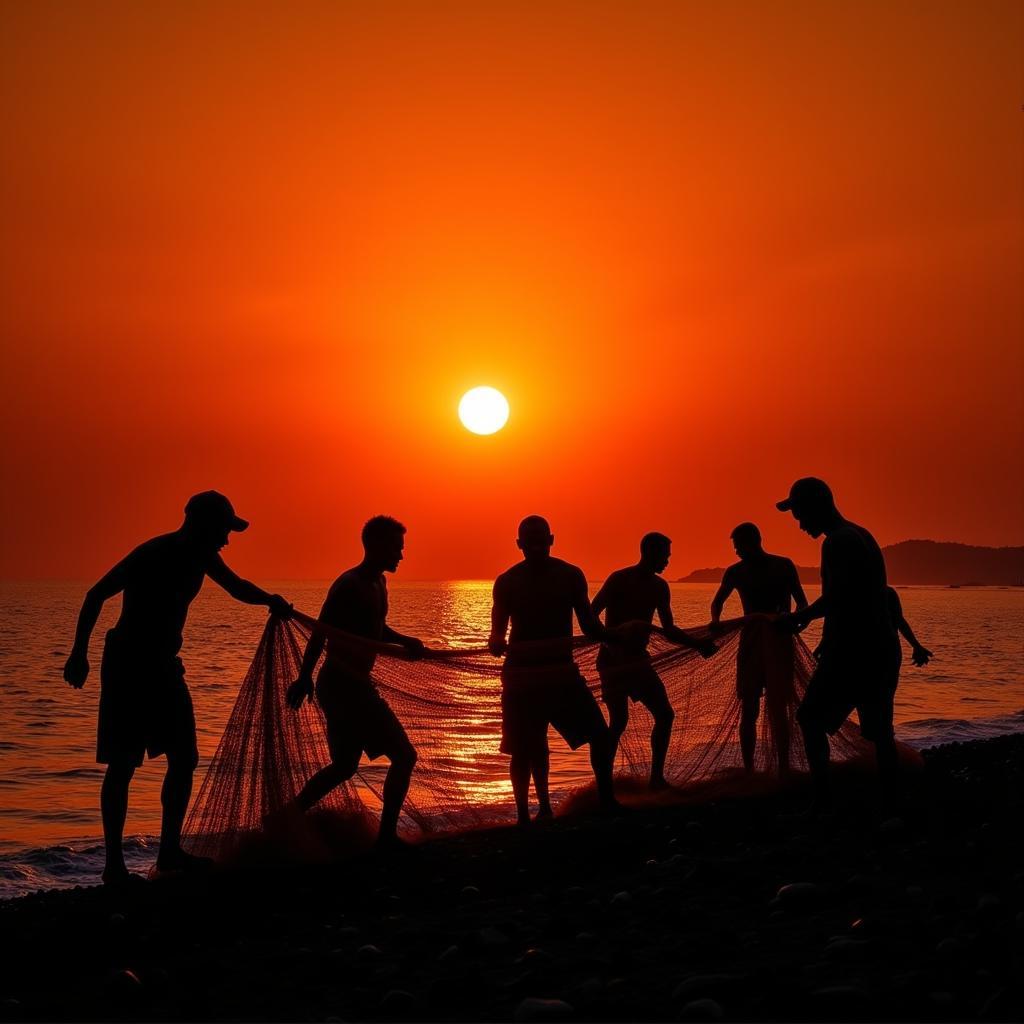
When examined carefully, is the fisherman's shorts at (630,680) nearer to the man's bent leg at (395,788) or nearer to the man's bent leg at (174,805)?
the man's bent leg at (395,788)

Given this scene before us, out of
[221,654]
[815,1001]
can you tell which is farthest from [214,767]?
[221,654]

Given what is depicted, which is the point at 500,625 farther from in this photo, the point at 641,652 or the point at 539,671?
the point at 641,652

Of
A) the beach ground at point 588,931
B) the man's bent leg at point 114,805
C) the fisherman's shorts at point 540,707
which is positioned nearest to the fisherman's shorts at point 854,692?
the beach ground at point 588,931

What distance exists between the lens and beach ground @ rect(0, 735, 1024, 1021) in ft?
15.3

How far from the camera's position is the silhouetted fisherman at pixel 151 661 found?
727cm

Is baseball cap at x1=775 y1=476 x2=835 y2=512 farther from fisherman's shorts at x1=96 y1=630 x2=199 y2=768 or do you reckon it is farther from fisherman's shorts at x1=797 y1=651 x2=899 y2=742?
fisherman's shorts at x1=96 y1=630 x2=199 y2=768

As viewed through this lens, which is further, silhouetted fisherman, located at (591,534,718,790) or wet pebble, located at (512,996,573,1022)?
silhouetted fisherman, located at (591,534,718,790)

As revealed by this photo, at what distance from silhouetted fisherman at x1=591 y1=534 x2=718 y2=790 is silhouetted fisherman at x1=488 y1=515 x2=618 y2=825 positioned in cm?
46

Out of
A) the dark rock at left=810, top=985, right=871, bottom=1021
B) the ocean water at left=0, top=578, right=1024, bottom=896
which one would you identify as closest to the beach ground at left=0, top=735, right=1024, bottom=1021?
the dark rock at left=810, top=985, right=871, bottom=1021

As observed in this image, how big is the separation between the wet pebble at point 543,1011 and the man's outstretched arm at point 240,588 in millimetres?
3391

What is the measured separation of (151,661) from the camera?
24.0ft

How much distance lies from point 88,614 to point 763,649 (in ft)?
18.0

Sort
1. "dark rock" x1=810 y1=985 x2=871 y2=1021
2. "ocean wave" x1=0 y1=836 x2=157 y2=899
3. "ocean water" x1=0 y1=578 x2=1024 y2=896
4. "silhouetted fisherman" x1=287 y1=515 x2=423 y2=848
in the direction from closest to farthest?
"dark rock" x1=810 y1=985 x2=871 y2=1021, "silhouetted fisherman" x1=287 y1=515 x2=423 y2=848, "ocean wave" x1=0 y1=836 x2=157 y2=899, "ocean water" x1=0 y1=578 x2=1024 y2=896

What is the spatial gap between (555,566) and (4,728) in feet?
67.2
